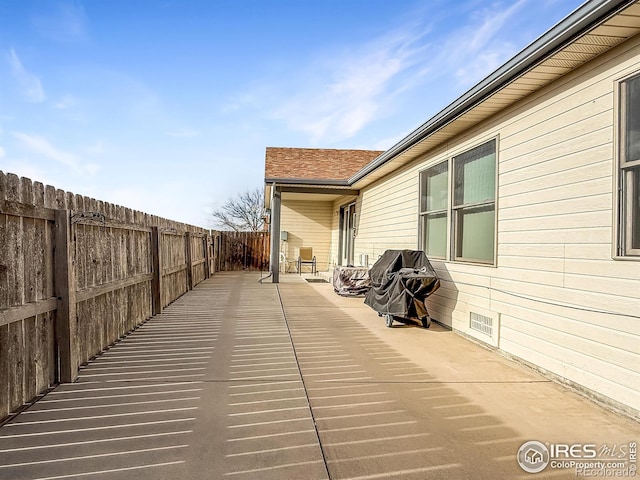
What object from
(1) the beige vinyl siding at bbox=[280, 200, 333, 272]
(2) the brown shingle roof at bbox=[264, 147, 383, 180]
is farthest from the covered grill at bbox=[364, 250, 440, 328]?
(1) the beige vinyl siding at bbox=[280, 200, 333, 272]

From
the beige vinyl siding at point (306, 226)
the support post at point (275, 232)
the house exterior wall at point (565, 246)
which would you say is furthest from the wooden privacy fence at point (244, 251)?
the house exterior wall at point (565, 246)

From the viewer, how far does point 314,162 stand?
45.7ft

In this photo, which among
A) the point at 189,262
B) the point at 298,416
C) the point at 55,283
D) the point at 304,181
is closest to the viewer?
the point at 298,416

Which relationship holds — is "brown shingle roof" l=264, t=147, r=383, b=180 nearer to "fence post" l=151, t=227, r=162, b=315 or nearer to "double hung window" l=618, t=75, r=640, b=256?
"fence post" l=151, t=227, r=162, b=315

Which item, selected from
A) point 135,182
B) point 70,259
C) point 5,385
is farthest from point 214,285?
point 135,182

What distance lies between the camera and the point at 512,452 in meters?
2.17

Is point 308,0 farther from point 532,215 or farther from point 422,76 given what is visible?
point 532,215

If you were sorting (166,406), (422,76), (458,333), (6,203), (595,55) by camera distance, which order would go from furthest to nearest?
(422,76)
(458,333)
(595,55)
(166,406)
(6,203)

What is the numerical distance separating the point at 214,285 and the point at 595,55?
30.4 feet

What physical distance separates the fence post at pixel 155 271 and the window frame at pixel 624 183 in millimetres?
5551

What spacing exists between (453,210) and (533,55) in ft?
8.27

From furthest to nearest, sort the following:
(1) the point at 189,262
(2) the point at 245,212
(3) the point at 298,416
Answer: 1. (2) the point at 245,212
2. (1) the point at 189,262
3. (3) the point at 298,416

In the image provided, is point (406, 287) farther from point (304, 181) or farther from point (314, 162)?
point (314, 162)

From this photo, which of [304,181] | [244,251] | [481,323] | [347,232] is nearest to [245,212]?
[244,251]
